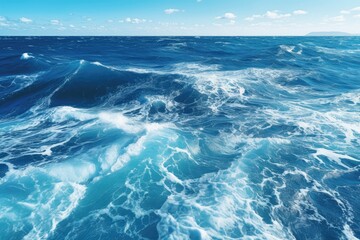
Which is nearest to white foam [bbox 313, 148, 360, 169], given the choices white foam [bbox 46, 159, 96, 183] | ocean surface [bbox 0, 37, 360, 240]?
ocean surface [bbox 0, 37, 360, 240]

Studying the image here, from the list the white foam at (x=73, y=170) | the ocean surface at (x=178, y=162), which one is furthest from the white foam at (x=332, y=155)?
the white foam at (x=73, y=170)

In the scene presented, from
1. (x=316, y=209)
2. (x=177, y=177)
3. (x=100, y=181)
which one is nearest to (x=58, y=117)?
(x=100, y=181)

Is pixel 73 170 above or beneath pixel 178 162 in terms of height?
above

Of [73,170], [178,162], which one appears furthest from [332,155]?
[73,170]

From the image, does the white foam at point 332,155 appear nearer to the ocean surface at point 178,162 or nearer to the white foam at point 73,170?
the ocean surface at point 178,162

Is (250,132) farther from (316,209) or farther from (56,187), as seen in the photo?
(56,187)

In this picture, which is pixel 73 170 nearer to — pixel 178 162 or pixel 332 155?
pixel 178 162

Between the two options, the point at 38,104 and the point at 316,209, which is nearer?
the point at 316,209

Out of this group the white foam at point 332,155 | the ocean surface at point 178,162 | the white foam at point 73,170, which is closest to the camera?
the ocean surface at point 178,162
